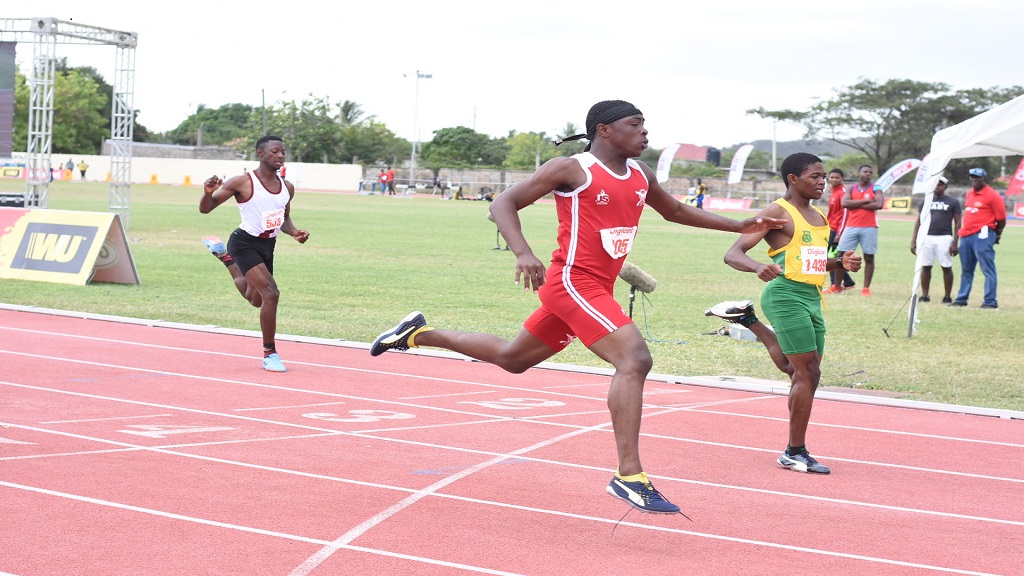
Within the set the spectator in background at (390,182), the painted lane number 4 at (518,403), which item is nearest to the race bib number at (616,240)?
the painted lane number 4 at (518,403)

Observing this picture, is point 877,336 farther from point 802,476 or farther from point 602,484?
point 602,484

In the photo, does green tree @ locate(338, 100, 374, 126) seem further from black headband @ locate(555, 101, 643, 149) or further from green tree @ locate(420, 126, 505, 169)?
black headband @ locate(555, 101, 643, 149)

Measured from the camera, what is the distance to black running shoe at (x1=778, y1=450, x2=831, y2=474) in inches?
276

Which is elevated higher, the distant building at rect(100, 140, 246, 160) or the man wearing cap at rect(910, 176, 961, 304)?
the distant building at rect(100, 140, 246, 160)

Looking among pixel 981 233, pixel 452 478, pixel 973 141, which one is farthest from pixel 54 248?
pixel 981 233

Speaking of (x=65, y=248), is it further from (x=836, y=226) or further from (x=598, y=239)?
(x=598, y=239)

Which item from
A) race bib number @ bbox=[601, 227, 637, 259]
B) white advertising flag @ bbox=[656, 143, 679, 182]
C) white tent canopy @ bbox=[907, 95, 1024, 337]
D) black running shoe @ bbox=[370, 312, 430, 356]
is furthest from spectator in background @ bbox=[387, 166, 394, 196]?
race bib number @ bbox=[601, 227, 637, 259]

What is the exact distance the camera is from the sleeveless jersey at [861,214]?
747 inches

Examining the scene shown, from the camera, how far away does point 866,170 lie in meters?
19.1

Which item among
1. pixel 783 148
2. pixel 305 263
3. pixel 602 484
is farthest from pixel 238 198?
pixel 783 148

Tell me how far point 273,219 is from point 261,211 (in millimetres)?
140

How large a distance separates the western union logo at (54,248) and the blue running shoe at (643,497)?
46.3 feet

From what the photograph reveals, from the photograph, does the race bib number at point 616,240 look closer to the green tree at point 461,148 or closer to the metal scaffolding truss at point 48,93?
the metal scaffolding truss at point 48,93

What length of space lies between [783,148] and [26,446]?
636ft
